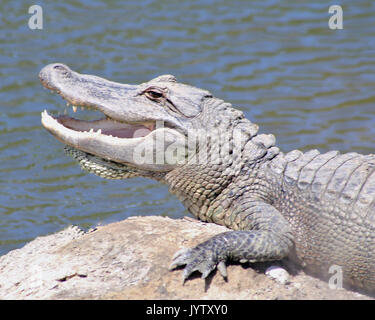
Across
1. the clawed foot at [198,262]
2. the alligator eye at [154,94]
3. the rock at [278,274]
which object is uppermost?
the alligator eye at [154,94]

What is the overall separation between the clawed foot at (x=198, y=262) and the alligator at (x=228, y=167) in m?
0.33

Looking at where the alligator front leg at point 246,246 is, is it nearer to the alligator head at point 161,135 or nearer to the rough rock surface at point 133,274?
the rough rock surface at point 133,274

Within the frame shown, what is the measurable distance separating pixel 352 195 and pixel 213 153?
3.71 ft

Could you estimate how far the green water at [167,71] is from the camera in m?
7.73

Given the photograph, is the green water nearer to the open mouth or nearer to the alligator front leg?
the open mouth

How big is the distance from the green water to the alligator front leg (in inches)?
102

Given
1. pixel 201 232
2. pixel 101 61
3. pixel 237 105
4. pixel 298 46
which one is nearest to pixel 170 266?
pixel 201 232

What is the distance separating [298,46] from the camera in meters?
11.0

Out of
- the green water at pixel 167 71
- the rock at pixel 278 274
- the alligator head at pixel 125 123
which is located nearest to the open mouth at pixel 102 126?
the alligator head at pixel 125 123

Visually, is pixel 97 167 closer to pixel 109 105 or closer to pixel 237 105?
pixel 109 105

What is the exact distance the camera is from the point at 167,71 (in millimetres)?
10148

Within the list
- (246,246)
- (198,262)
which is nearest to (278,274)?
(246,246)

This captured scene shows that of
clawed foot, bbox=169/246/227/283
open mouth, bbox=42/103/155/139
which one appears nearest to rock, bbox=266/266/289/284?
clawed foot, bbox=169/246/227/283

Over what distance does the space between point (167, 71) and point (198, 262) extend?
620 cm
